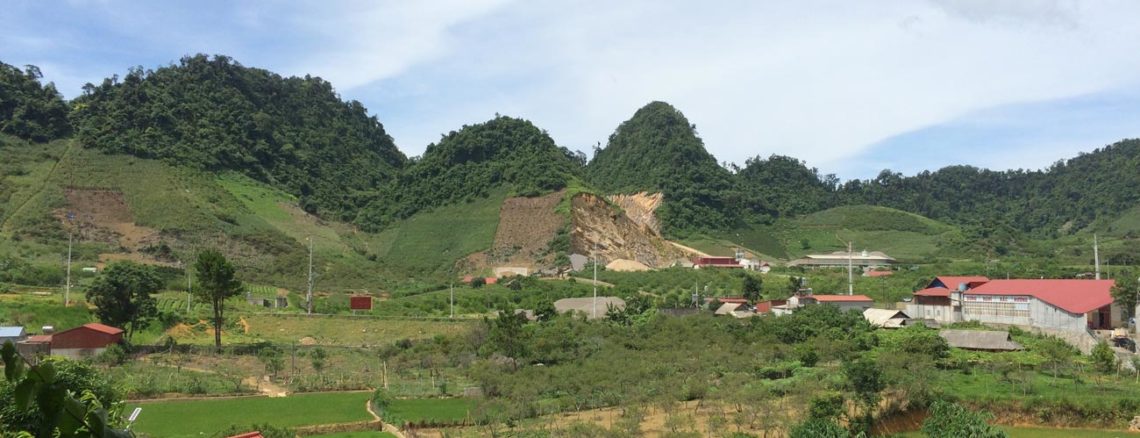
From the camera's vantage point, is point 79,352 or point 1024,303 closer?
point 79,352

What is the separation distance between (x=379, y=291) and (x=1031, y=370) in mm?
43537

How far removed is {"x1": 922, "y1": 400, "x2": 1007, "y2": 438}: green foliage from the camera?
18797mm

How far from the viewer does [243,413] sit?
24547 mm

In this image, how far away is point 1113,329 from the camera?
34.0m

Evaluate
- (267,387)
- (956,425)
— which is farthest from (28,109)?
(956,425)

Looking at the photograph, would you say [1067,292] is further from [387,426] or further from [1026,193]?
[1026,193]

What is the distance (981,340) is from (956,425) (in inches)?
630

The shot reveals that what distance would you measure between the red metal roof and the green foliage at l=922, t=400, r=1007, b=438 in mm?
17209

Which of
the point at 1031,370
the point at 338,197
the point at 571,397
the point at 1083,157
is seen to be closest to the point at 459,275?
the point at 338,197

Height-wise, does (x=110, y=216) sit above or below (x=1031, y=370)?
above

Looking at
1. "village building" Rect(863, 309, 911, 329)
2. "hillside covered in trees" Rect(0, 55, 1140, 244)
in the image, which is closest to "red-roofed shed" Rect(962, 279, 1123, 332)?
"village building" Rect(863, 309, 911, 329)

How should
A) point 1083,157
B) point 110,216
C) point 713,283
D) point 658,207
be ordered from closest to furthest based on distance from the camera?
point 713,283
point 110,216
point 658,207
point 1083,157

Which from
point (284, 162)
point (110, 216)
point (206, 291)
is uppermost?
point (284, 162)

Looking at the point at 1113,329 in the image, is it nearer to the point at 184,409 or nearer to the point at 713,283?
the point at 713,283
